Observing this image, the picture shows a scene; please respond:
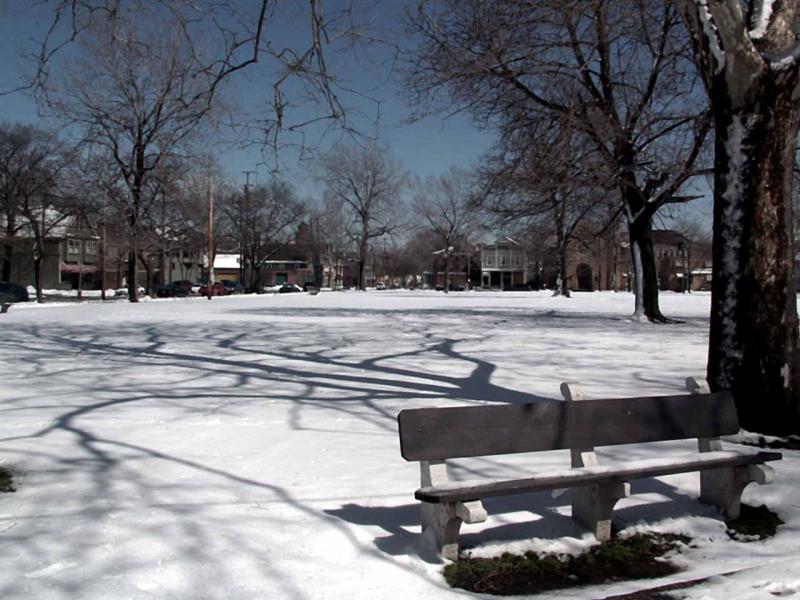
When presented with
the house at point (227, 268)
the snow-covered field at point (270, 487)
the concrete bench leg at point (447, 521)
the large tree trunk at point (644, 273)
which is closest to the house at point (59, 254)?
the large tree trunk at point (644, 273)

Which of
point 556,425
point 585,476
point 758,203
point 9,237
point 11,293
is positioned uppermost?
point 9,237

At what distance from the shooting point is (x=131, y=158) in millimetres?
35250

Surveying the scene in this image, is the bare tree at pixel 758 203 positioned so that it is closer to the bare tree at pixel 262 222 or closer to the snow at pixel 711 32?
the snow at pixel 711 32

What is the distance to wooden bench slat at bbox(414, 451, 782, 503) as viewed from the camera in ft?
11.6

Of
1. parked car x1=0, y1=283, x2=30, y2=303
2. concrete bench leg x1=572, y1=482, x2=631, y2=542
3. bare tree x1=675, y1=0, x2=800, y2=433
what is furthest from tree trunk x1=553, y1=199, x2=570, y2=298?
parked car x1=0, y1=283, x2=30, y2=303

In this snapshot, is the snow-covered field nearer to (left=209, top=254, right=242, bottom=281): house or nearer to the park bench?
the park bench

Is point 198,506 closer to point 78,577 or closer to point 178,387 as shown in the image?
point 78,577

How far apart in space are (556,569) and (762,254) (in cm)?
352

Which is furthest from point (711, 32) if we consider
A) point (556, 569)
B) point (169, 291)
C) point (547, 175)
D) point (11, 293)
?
point (169, 291)

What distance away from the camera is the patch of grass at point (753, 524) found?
4234mm

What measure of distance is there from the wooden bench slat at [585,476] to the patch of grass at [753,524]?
422mm

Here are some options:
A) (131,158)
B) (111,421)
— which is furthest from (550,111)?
(131,158)

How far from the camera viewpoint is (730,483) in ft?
14.5

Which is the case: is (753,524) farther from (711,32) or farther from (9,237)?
(9,237)
